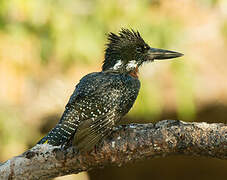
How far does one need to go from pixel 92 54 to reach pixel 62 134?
1775 millimetres

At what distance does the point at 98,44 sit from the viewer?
5.02 metres

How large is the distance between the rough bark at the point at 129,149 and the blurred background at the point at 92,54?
4.42ft

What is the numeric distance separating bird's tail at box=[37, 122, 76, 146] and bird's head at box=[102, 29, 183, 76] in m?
0.88

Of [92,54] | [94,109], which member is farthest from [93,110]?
[92,54]

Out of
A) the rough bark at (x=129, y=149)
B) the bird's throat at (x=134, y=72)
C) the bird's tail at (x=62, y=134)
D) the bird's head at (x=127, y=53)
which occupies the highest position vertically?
the bird's head at (x=127, y=53)

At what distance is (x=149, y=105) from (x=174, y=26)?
906mm

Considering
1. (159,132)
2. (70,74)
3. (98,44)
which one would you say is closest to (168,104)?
(70,74)

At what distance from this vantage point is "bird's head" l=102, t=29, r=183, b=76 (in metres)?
4.08

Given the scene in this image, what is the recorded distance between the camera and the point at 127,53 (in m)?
4.13

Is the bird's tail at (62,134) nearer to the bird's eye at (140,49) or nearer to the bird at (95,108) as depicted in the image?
the bird at (95,108)

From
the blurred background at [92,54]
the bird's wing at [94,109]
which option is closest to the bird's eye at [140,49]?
the blurred background at [92,54]

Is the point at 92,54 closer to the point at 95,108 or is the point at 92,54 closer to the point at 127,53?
the point at 127,53

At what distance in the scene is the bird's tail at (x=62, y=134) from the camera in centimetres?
333

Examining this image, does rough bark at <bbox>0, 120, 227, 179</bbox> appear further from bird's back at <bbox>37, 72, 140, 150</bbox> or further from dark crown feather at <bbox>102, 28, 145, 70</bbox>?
dark crown feather at <bbox>102, 28, 145, 70</bbox>
